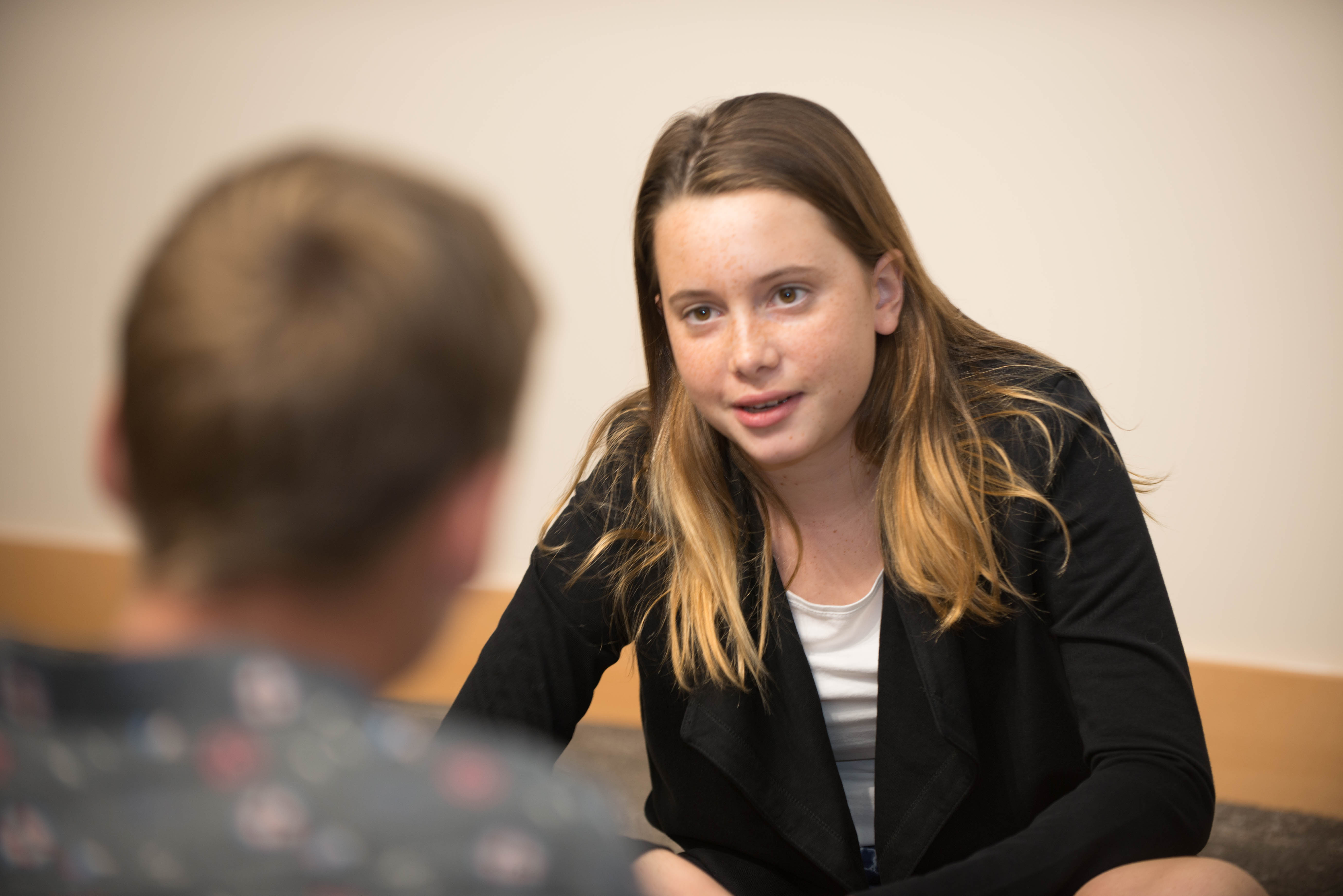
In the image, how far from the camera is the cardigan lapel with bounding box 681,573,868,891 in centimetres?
122

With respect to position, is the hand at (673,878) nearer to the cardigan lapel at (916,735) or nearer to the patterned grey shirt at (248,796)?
the cardigan lapel at (916,735)

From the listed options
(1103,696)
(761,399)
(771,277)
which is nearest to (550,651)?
(761,399)

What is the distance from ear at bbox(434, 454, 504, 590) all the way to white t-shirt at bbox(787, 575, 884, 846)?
2.47ft

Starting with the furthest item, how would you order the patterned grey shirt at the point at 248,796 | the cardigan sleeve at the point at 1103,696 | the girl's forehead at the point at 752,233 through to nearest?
the girl's forehead at the point at 752,233 → the cardigan sleeve at the point at 1103,696 → the patterned grey shirt at the point at 248,796

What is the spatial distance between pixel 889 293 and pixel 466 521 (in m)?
0.80

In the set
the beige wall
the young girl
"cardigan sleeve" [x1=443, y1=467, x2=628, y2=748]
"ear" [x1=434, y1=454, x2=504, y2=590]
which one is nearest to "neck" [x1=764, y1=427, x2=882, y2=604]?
the young girl

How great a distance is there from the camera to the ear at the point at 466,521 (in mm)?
563

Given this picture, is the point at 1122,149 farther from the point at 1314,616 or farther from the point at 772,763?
the point at 772,763

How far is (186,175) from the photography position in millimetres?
2822

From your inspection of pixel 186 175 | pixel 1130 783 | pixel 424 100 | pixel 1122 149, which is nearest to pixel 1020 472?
pixel 1130 783

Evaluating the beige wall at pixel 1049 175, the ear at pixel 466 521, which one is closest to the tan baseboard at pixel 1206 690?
the beige wall at pixel 1049 175

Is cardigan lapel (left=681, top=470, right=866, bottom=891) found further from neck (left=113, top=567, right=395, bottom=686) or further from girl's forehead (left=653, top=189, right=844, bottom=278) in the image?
neck (left=113, top=567, right=395, bottom=686)

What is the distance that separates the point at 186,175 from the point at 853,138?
2.18 m

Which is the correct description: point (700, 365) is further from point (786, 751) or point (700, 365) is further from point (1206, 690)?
point (1206, 690)
